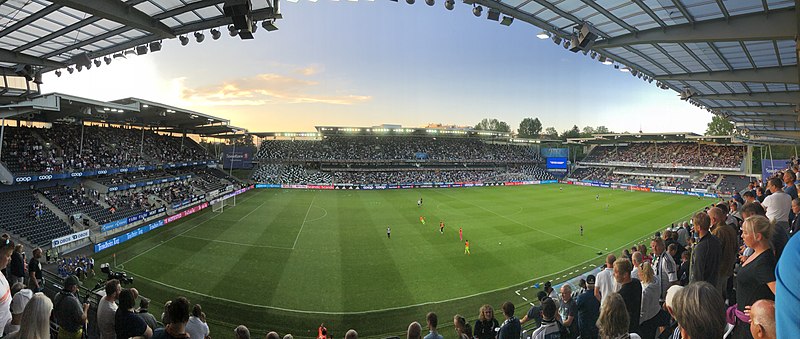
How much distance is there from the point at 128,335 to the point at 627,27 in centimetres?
1442

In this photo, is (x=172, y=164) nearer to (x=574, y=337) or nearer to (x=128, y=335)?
Answer: (x=128, y=335)

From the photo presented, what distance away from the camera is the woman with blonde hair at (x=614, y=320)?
10.3ft

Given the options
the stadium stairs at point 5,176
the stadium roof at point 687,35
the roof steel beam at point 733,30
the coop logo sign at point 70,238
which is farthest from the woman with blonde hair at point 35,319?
the stadium stairs at point 5,176

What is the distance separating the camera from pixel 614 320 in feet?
10.5

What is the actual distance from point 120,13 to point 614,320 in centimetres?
1214

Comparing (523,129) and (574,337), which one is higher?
(523,129)

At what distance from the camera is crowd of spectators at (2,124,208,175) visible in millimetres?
26297

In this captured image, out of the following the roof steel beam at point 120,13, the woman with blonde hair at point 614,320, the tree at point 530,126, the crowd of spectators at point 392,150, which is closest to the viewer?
the woman with blonde hair at point 614,320

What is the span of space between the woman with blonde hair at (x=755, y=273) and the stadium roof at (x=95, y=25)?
1065 centimetres

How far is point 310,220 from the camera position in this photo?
32031 millimetres

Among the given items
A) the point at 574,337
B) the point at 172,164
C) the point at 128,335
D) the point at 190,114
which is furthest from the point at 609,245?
the point at 172,164

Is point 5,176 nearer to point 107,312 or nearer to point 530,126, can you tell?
point 107,312

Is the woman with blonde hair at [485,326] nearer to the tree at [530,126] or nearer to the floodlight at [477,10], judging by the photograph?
the floodlight at [477,10]

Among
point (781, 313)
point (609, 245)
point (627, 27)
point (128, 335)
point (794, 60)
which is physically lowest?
point (609, 245)
